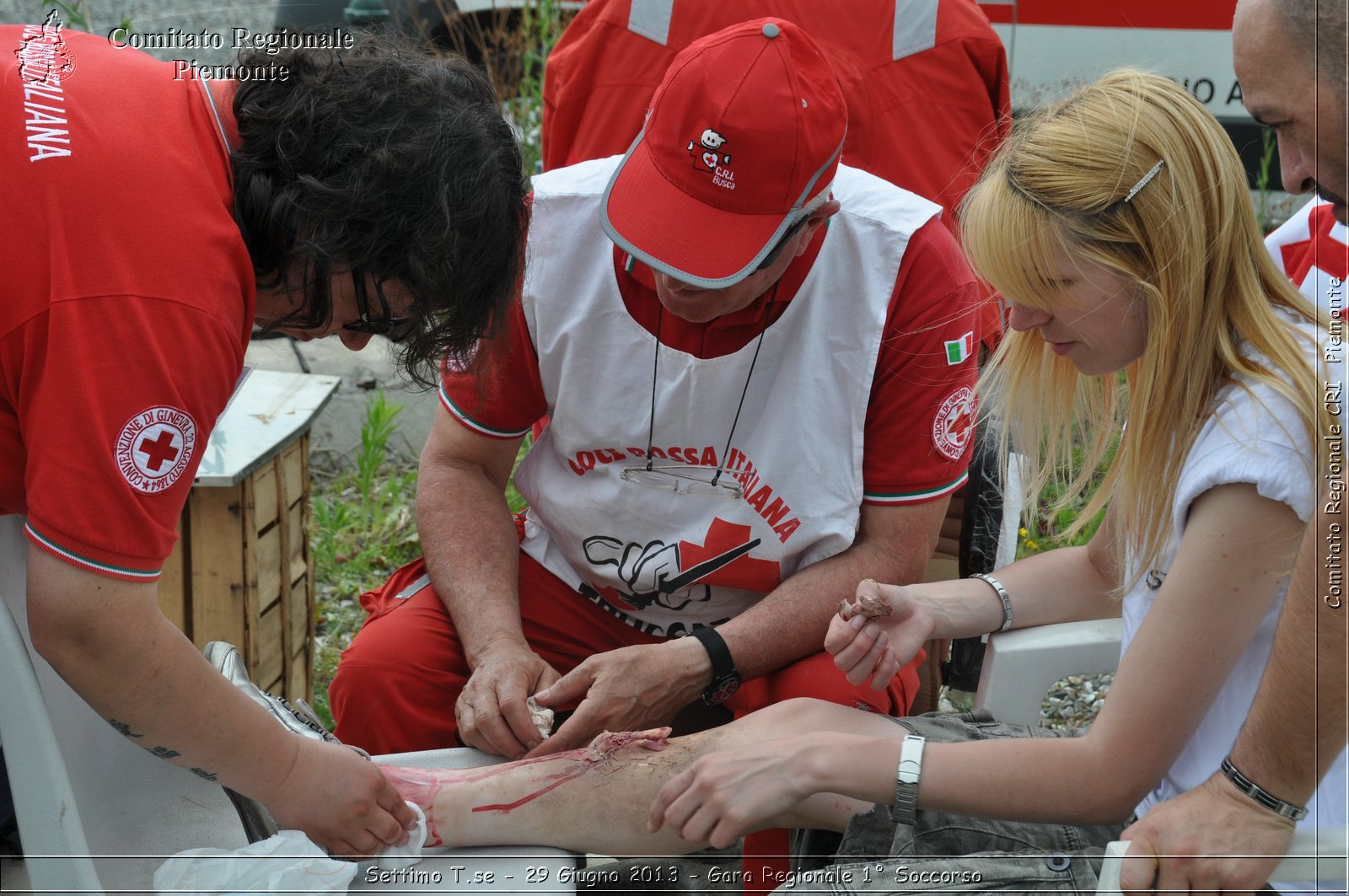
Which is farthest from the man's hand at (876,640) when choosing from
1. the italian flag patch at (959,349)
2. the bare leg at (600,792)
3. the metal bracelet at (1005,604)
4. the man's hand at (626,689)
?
the italian flag patch at (959,349)

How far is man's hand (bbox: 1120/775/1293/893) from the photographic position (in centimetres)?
135

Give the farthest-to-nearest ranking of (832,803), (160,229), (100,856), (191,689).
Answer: (832,803)
(100,856)
(191,689)
(160,229)

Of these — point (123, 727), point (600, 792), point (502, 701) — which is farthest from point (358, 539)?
point (123, 727)

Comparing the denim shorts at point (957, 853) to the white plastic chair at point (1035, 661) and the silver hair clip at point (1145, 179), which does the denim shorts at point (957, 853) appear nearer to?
the white plastic chair at point (1035, 661)

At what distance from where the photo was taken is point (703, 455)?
2096 mm

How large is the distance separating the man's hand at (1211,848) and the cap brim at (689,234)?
0.96m

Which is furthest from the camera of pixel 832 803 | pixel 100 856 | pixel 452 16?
pixel 452 16

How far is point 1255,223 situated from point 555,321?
1.11m

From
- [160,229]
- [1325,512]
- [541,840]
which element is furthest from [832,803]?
[160,229]

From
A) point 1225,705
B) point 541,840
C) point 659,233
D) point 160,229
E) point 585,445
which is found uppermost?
point 160,229

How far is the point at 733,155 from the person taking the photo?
1845 millimetres

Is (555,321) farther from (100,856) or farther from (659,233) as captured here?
(100,856)

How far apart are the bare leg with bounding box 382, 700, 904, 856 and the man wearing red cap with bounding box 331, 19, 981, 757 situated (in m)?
0.16

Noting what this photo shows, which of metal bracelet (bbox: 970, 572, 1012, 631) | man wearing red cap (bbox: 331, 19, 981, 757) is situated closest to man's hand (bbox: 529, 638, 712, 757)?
man wearing red cap (bbox: 331, 19, 981, 757)
